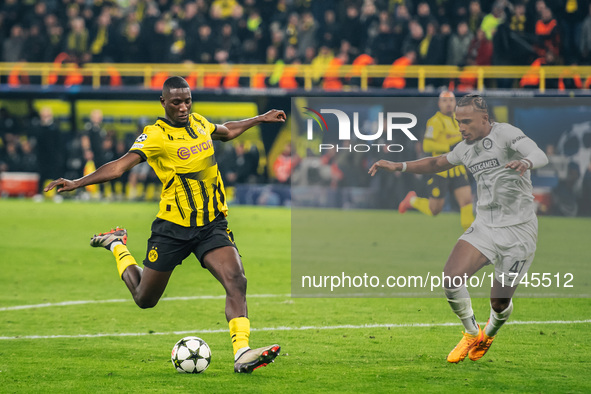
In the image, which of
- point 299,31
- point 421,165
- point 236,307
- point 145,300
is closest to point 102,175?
point 145,300

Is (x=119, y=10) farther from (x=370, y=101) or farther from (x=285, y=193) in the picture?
(x=370, y=101)

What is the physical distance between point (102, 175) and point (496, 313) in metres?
3.06

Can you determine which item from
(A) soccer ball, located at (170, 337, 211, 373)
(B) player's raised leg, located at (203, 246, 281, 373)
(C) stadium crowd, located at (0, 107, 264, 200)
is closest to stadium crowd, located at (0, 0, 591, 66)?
(C) stadium crowd, located at (0, 107, 264, 200)

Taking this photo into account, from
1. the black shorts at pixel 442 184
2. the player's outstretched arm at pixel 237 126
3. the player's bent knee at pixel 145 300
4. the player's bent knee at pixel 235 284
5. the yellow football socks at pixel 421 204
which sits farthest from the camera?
the yellow football socks at pixel 421 204

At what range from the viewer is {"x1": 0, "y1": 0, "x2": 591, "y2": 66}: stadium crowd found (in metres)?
21.3

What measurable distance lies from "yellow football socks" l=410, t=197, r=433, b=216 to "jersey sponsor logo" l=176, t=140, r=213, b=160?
7.17ft

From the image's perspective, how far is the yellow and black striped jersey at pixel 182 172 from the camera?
6543mm

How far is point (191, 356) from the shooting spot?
629 cm

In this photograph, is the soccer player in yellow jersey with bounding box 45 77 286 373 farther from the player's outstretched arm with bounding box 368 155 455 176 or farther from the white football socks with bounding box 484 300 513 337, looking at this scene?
the white football socks with bounding box 484 300 513 337

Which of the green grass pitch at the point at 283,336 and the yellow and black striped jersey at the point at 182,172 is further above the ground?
the yellow and black striped jersey at the point at 182,172

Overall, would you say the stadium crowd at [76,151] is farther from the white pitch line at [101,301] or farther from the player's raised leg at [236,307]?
the player's raised leg at [236,307]

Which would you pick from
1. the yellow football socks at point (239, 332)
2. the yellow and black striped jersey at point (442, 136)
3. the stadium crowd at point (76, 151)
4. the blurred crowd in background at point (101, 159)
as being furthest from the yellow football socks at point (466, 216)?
the stadium crowd at point (76, 151)

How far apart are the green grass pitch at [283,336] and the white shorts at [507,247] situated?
0.49 meters

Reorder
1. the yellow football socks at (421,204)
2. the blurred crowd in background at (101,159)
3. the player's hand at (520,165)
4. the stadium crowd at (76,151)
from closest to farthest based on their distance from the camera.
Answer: the player's hand at (520,165)
the yellow football socks at (421,204)
the blurred crowd in background at (101,159)
the stadium crowd at (76,151)
